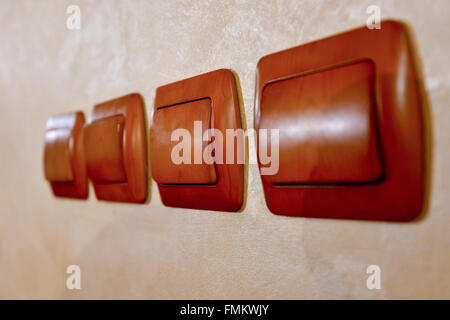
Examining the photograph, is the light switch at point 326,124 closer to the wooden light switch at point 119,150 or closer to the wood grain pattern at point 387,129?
the wood grain pattern at point 387,129

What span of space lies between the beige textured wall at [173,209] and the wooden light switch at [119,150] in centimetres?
3

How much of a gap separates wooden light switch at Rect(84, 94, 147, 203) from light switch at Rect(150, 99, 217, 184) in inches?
2.3

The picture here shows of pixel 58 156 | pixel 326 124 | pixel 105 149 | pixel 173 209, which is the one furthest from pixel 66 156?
pixel 326 124

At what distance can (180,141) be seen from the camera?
51cm

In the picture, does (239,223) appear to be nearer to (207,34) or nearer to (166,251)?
(166,251)

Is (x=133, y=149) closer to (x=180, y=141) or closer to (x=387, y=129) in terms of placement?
(x=180, y=141)

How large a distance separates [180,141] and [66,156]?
0.38m

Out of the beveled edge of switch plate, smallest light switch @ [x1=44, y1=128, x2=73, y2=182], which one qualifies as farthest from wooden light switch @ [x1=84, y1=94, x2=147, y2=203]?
smallest light switch @ [x1=44, y1=128, x2=73, y2=182]

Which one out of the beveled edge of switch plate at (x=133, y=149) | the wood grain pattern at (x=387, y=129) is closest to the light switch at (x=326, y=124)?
the wood grain pattern at (x=387, y=129)

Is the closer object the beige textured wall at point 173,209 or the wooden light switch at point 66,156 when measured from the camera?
the beige textured wall at point 173,209

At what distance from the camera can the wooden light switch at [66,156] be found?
754 millimetres
